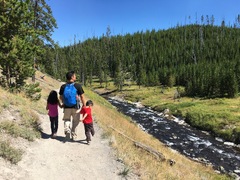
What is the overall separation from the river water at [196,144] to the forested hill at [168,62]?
27.6m

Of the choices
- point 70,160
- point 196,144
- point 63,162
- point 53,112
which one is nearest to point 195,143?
point 196,144

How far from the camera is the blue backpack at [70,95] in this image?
1132cm

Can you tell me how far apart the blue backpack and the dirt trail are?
1.92m

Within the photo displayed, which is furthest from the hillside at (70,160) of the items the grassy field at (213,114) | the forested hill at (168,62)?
the forested hill at (168,62)

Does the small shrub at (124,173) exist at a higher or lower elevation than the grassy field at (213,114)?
higher

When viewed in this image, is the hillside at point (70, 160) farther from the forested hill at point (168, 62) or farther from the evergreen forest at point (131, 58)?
the forested hill at point (168, 62)

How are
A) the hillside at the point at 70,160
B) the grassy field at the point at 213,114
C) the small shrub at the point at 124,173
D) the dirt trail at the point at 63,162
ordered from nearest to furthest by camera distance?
1. the dirt trail at the point at 63,162
2. the hillside at the point at 70,160
3. the small shrub at the point at 124,173
4. the grassy field at the point at 213,114

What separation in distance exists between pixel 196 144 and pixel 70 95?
25.3m

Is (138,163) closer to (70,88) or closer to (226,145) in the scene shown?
(70,88)

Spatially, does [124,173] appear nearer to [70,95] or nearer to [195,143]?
[70,95]

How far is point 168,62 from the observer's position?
125000 mm

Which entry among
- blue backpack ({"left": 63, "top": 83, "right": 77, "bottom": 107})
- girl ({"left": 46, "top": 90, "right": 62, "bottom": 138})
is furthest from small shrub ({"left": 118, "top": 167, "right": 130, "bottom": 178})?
girl ({"left": 46, "top": 90, "right": 62, "bottom": 138})

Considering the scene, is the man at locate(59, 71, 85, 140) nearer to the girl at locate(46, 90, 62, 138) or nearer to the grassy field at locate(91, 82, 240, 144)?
the girl at locate(46, 90, 62, 138)

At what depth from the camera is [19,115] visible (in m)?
13.2
